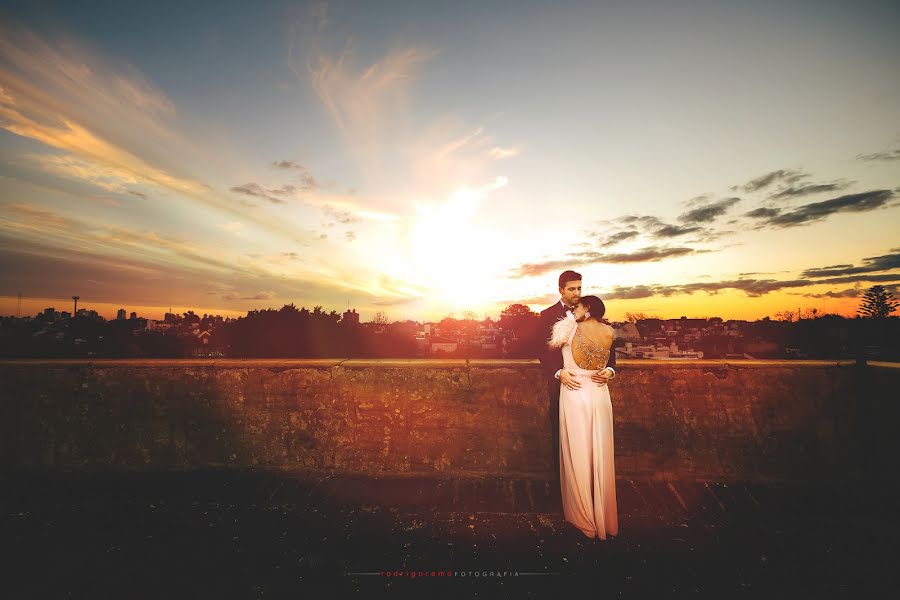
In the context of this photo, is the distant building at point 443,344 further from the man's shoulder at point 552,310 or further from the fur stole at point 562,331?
the fur stole at point 562,331

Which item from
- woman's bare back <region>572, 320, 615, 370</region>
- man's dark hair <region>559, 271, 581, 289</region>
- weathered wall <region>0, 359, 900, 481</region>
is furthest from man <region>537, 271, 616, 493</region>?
weathered wall <region>0, 359, 900, 481</region>

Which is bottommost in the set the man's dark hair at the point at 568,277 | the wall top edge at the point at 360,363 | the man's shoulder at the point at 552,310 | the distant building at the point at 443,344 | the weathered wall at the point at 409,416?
the distant building at the point at 443,344

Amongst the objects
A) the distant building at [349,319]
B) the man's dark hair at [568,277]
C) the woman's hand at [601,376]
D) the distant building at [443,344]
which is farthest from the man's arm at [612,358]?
the distant building at [443,344]

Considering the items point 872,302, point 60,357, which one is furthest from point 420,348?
point 60,357

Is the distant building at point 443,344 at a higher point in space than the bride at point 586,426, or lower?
lower

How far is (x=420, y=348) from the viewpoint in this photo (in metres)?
54.5

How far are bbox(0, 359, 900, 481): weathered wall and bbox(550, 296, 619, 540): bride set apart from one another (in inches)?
23.6

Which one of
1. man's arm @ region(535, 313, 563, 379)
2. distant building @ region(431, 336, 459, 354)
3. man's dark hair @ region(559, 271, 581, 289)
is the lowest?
distant building @ region(431, 336, 459, 354)

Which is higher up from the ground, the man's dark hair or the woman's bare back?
the man's dark hair

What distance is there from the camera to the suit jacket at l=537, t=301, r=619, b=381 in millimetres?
3566

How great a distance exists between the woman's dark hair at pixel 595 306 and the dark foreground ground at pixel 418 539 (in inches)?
68.1

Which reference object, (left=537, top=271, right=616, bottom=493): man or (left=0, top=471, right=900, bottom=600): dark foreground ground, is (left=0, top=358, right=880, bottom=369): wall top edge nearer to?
(left=537, top=271, right=616, bottom=493): man

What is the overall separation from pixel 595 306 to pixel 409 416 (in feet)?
7.06

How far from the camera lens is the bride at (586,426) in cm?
319
